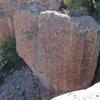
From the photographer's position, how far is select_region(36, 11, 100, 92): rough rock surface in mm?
11055

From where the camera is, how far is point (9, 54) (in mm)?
16281

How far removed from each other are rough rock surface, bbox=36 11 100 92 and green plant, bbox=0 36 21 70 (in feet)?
12.8

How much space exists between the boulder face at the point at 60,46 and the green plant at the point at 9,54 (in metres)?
3.05

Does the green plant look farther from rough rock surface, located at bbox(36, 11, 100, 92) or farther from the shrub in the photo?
the shrub

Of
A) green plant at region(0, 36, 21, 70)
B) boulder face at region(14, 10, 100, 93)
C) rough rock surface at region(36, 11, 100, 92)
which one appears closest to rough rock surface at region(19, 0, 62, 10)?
boulder face at region(14, 10, 100, 93)

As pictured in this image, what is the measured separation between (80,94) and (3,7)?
825cm

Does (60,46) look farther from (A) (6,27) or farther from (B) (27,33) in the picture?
(A) (6,27)

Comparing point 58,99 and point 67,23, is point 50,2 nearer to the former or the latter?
point 67,23

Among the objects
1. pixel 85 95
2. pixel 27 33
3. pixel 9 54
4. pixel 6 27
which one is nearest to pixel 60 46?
pixel 27 33

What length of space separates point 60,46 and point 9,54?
5312 mm

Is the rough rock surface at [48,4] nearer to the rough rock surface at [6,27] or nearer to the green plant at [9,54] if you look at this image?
the rough rock surface at [6,27]

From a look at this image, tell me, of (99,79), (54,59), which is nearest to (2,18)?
(54,59)

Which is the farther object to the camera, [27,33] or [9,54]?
[9,54]

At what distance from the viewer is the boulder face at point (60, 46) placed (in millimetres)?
11102
